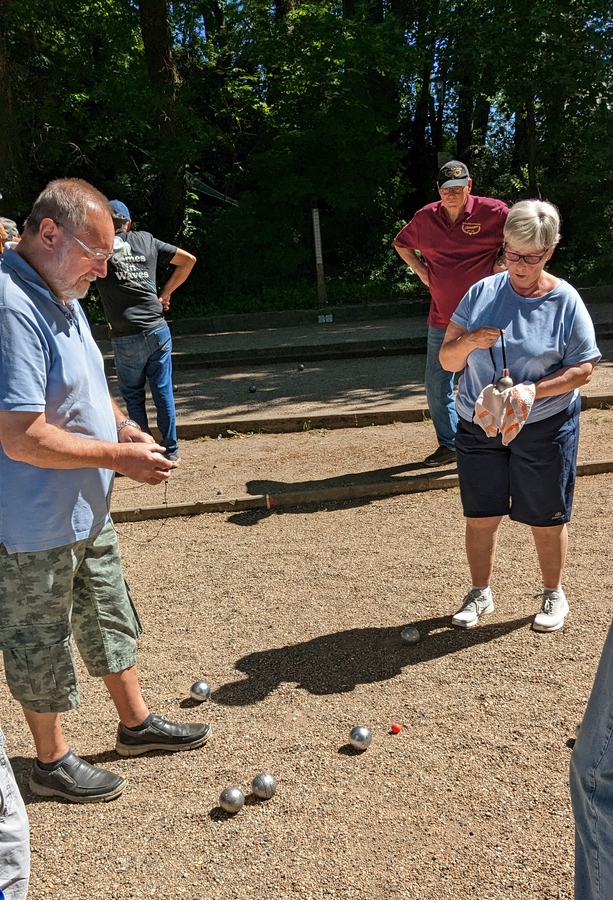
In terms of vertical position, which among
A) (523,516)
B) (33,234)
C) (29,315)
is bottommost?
(523,516)

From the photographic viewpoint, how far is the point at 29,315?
251 cm

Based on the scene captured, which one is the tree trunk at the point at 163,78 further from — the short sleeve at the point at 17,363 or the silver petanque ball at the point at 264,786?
the silver petanque ball at the point at 264,786

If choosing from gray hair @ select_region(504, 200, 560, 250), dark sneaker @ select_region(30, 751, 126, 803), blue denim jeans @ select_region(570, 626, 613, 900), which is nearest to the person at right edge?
gray hair @ select_region(504, 200, 560, 250)

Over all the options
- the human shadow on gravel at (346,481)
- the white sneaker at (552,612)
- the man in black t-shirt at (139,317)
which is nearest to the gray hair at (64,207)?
A: the white sneaker at (552,612)

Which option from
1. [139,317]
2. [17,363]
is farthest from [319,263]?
[17,363]

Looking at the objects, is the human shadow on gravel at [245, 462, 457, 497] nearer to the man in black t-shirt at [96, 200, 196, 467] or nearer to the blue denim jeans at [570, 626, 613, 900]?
Result: the man in black t-shirt at [96, 200, 196, 467]

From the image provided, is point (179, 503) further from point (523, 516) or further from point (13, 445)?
point (13, 445)

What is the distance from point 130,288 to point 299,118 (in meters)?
14.1

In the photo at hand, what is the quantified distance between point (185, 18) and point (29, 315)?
63.7ft

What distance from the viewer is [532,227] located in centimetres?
342

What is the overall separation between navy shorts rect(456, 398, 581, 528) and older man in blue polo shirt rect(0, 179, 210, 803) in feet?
5.33

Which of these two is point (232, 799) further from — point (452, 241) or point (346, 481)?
point (452, 241)

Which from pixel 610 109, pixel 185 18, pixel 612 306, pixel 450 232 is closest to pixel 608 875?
pixel 450 232

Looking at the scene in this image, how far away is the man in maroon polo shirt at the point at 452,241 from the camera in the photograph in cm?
551
